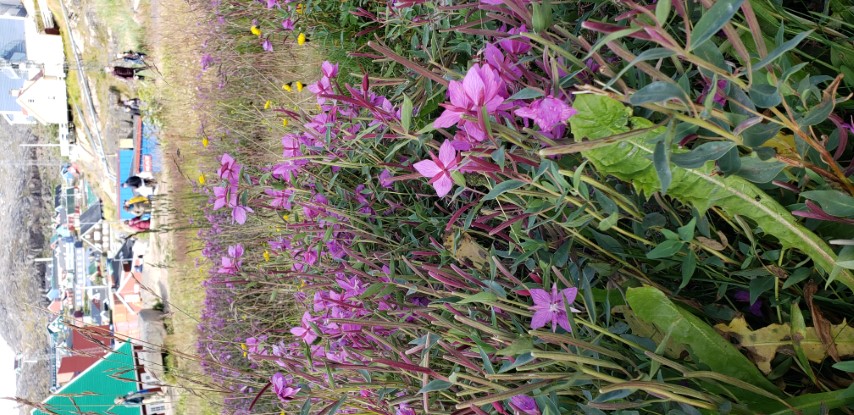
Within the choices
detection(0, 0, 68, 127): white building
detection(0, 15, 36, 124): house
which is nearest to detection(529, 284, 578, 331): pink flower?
detection(0, 0, 68, 127): white building

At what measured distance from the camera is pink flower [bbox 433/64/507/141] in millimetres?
701

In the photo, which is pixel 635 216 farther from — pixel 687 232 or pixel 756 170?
pixel 756 170

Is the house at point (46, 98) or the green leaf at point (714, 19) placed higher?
the green leaf at point (714, 19)

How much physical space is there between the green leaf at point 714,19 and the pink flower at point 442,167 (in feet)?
→ 1.33

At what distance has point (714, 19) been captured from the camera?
→ 41cm

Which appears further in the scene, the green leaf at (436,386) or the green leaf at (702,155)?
the green leaf at (436,386)

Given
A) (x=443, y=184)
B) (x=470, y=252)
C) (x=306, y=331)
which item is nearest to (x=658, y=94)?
(x=443, y=184)

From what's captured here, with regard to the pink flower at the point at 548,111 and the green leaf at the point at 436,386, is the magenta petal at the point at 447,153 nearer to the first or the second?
the pink flower at the point at 548,111

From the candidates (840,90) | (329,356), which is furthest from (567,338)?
(329,356)

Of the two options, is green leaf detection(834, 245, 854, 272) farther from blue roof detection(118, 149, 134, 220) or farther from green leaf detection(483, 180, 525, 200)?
blue roof detection(118, 149, 134, 220)

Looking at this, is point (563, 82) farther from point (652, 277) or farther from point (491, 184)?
point (652, 277)

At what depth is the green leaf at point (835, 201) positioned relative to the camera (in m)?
0.58

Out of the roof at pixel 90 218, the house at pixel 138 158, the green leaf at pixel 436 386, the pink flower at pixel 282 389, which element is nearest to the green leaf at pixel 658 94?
the green leaf at pixel 436 386

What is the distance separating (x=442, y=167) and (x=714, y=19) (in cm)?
45
